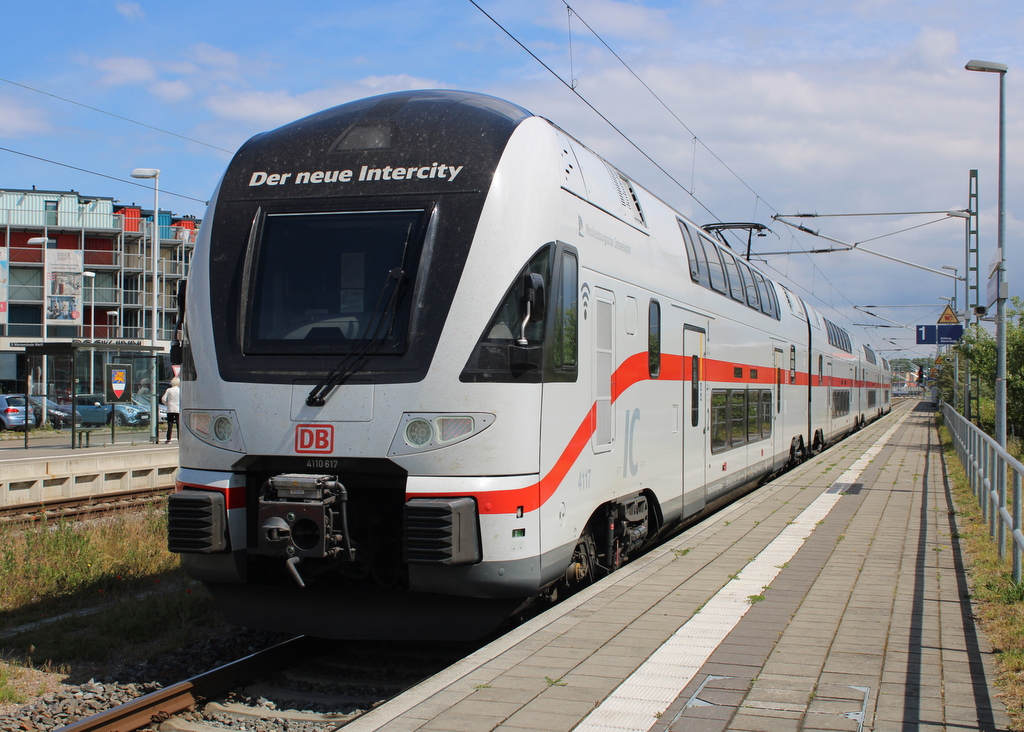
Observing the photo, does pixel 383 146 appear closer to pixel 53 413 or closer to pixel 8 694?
pixel 8 694

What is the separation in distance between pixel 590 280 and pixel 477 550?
2.36 m

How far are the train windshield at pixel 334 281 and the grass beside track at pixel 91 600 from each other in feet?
8.26

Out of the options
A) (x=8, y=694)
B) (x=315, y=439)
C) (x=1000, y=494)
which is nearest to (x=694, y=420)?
(x=1000, y=494)

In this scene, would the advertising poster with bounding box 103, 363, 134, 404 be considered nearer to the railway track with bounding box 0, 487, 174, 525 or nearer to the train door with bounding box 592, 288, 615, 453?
the railway track with bounding box 0, 487, 174, 525

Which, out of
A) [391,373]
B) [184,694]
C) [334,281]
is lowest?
[184,694]

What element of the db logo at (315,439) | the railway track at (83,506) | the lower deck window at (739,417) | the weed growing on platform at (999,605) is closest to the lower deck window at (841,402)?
the lower deck window at (739,417)

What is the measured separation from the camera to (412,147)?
6.24 meters

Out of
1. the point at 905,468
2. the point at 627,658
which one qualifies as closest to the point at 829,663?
the point at 627,658

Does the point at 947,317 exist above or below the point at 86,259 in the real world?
below

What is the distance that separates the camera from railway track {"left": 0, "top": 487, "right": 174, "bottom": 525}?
12.2m

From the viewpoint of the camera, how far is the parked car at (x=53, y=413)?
30656 mm

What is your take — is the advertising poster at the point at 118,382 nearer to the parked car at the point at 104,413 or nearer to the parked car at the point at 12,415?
the parked car at the point at 104,413

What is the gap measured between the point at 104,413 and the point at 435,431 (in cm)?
2551

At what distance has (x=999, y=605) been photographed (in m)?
6.62
